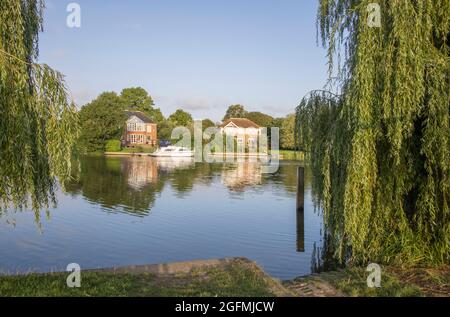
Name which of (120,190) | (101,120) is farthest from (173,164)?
(120,190)

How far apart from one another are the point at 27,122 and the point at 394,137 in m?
6.86

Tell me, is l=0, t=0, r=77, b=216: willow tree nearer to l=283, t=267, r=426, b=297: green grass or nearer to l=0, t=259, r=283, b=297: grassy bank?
l=0, t=259, r=283, b=297: grassy bank

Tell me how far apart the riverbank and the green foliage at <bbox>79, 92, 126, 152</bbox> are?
6247cm

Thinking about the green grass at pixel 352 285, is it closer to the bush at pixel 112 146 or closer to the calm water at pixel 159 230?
the calm water at pixel 159 230

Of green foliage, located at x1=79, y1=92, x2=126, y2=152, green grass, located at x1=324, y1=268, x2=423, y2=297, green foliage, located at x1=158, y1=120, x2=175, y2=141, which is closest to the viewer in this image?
green grass, located at x1=324, y1=268, x2=423, y2=297

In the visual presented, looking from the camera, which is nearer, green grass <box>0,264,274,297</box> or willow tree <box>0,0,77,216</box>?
willow tree <box>0,0,77,216</box>

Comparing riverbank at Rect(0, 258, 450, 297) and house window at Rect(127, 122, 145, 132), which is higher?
house window at Rect(127, 122, 145, 132)

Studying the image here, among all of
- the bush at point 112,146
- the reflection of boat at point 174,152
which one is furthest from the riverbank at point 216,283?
the bush at point 112,146

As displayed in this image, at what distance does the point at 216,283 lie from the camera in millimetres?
7961

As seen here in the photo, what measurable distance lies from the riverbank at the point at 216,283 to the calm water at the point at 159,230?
4.83 feet

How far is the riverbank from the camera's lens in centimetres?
722

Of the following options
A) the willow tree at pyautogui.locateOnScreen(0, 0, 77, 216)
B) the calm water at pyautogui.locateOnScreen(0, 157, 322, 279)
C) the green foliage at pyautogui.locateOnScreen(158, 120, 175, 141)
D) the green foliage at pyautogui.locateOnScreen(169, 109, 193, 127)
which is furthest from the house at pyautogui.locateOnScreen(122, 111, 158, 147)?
the willow tree at pyautogui.locateOnScreen(0, 0, 77, 216)

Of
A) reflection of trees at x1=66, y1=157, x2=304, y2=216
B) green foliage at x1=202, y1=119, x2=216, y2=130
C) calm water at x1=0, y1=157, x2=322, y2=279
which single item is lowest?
calm water at x1=0, y1=157, x2=322, y2=279
